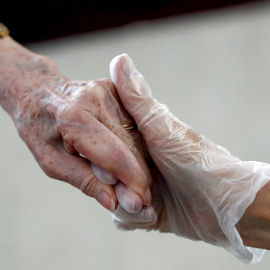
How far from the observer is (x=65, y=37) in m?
2.44

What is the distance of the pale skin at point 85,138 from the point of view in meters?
0.79

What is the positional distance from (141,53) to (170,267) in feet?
3.75

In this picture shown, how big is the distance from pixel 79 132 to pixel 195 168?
246 millimetres

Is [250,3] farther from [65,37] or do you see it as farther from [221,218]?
[221,218]

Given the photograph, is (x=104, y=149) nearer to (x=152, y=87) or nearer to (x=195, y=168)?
(x=195, y=168)

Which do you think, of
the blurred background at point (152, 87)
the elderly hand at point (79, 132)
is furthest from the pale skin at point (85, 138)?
the blurred background at point (152, 87)

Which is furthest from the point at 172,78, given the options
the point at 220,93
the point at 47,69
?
the point at 47,69

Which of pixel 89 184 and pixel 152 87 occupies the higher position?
pixel 89 184

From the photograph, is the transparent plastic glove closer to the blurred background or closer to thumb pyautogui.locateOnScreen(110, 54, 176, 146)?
thumb pyautogui.locateOnScreen(110, 54, 176, 146)

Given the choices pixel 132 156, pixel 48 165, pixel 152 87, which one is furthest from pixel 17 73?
pixel 152 87

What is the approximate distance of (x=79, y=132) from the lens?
79 cm

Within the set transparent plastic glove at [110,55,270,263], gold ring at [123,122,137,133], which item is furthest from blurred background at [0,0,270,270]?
gold ring at [123,122,137,133]

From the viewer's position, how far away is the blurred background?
1.63 metres

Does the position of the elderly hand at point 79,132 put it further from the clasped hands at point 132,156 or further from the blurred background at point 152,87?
the blurred background at point 152,87
